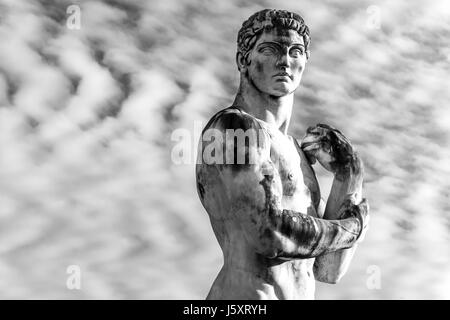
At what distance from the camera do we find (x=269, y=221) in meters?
11.3

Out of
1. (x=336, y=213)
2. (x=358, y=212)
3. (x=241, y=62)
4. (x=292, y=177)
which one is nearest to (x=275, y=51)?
(x=241, y=62)

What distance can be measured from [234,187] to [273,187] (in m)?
0.49

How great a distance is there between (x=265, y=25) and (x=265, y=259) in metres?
3.31

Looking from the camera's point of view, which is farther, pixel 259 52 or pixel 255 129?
pixel 259 52

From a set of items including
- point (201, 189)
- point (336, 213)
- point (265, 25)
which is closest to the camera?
point (201, 189)

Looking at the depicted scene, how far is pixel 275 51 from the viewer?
1265cm

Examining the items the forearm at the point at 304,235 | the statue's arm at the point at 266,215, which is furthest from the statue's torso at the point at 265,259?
the forearm at the point at 304,235

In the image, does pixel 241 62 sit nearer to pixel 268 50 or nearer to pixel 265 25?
pixel 268 50

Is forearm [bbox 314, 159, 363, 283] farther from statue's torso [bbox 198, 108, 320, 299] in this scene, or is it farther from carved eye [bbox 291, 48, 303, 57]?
carved eye [bbox 291, 48, 303, 57]

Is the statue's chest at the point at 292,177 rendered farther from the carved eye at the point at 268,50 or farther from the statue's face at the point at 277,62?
the carved eye at the point at 268,50

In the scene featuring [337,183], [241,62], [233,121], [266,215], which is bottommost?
[266,215]
